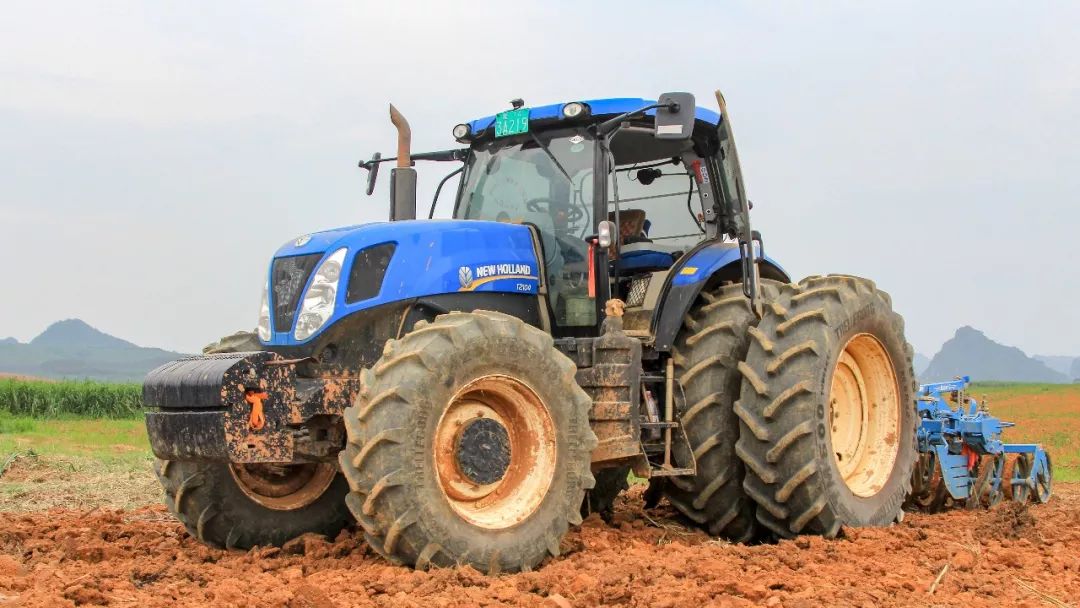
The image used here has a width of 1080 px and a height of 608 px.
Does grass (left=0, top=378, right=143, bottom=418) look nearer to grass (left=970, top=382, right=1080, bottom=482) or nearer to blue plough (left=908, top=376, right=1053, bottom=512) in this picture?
grass (left=970, top=382, right=1080, bottom=482)

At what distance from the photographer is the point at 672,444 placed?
6.79m

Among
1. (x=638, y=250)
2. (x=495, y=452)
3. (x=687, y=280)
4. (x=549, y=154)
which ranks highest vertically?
(x=549, y=154)

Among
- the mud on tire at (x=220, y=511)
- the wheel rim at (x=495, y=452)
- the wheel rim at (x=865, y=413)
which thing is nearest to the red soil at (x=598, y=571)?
the mud on tire at (x=220, y=511)

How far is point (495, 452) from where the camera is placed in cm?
549

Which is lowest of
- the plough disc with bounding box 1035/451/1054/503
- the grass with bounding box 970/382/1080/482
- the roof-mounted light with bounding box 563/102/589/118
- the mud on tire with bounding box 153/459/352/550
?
the grass with bounding box 970/382/1080/482

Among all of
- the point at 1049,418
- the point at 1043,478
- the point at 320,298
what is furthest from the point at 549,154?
the point at 1049,418

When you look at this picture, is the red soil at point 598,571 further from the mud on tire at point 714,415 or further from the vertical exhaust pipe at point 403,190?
the vertical exhaust pipe at point 403,190

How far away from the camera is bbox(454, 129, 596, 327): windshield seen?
22.1 feet

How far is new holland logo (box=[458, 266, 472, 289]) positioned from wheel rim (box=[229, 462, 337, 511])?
4.56ft

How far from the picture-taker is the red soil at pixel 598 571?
15.3ft

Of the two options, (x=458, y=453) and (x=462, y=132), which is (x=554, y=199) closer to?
(x=462, y=132)

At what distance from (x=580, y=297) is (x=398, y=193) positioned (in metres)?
1.75

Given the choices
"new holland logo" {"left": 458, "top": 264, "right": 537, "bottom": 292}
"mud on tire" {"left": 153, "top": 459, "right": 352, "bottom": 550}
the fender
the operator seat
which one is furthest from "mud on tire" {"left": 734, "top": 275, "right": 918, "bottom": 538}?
"mud on tire" {"left": 153, "top": 459, "right": 352, "bottom": 550}

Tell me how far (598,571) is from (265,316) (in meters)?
2.46
